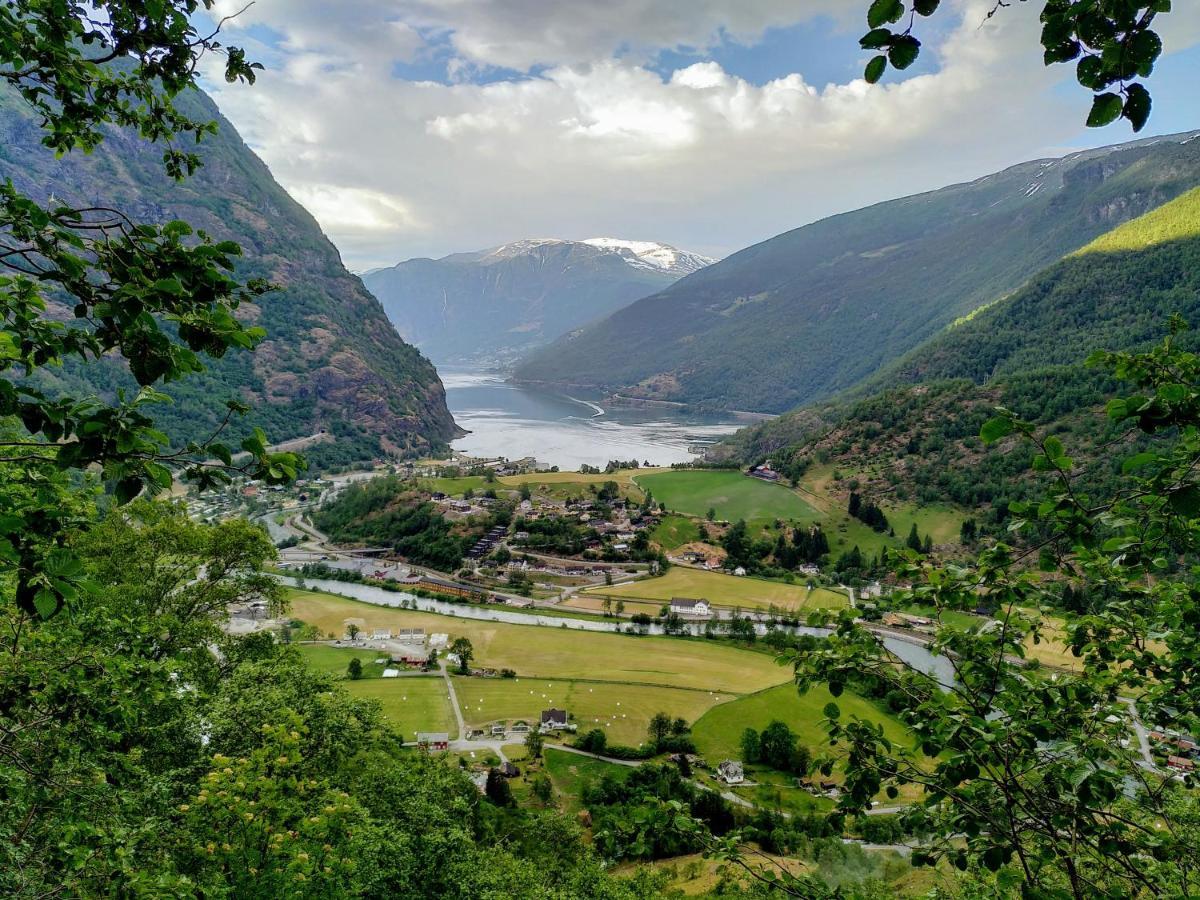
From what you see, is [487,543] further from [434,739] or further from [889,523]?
[889,523]

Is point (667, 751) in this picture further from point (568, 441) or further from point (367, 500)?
point (568, 441)

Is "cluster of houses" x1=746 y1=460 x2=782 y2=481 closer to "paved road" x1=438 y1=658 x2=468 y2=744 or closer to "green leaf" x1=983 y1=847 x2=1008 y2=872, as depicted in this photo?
"paved road" x1=438 y1=658 x2=468 y2=744

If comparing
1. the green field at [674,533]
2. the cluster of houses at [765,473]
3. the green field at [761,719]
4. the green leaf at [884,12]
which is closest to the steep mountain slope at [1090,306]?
the cluster of houses at [765,473]

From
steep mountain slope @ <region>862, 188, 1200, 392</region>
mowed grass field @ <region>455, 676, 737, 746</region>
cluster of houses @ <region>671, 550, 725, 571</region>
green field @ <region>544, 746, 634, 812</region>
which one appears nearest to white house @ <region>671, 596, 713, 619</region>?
cluster of houses @ <region>671, 550, 725, 571</region>

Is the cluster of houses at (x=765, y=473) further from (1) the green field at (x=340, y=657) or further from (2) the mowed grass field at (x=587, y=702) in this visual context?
(1) the green field at (x=340, y=657)

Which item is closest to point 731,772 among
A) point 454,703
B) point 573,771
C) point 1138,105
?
point 573,771

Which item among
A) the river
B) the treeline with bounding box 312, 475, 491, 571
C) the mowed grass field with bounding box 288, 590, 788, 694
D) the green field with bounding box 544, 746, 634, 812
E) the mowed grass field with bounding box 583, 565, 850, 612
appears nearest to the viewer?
the green field with bounding box 544, 746, 634, 812
